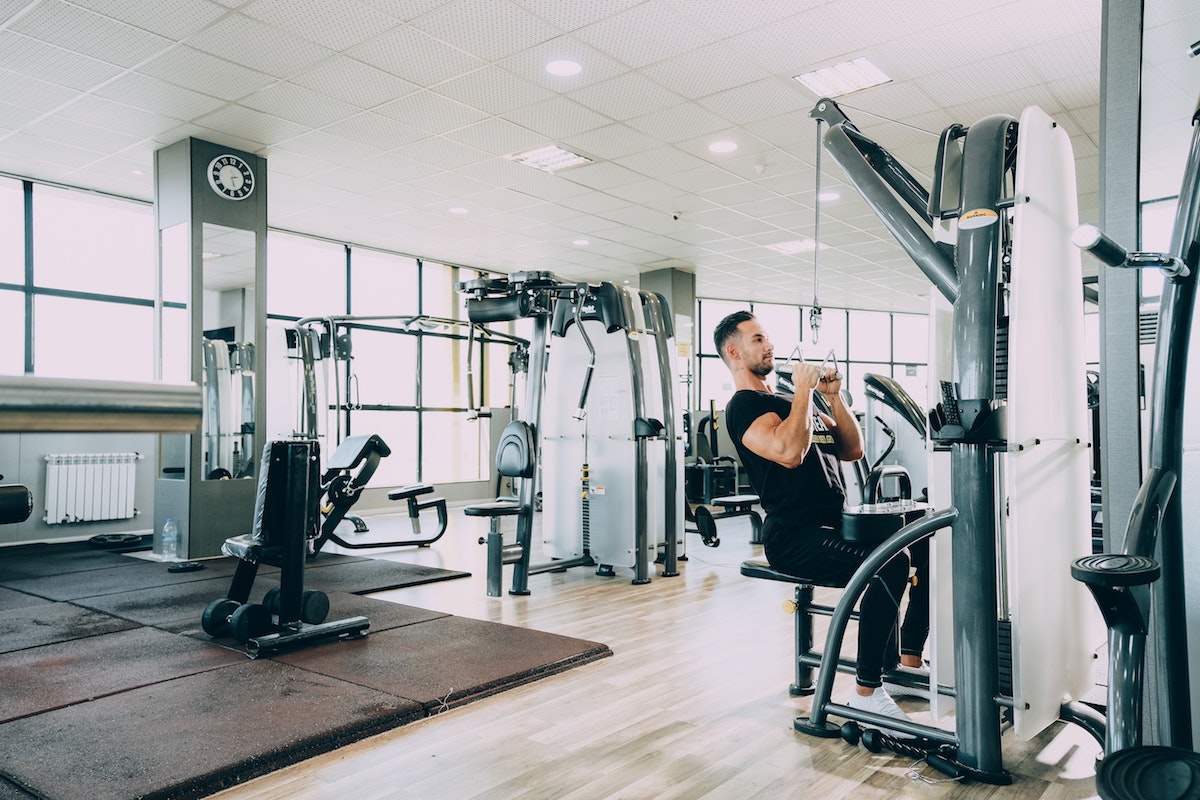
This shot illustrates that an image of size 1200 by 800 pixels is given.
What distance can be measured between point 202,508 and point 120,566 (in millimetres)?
614

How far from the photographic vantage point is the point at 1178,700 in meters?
1.31

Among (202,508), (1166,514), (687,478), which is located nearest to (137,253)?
(202,508)

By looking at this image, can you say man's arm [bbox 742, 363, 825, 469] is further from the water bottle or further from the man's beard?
the water bottle

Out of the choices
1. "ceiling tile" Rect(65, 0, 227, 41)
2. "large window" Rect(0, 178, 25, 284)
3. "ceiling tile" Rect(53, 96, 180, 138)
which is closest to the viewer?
"ceiling tile" Rect(65, 0, 227, 41)

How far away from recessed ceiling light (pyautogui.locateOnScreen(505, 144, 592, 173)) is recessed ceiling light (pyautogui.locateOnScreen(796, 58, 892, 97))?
1.92 meters

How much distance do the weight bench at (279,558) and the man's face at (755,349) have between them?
182 centimetres

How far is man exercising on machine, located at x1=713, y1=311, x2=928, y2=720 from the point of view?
250 centimetres

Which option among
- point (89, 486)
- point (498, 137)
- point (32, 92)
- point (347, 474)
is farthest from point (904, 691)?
point (89, 486)

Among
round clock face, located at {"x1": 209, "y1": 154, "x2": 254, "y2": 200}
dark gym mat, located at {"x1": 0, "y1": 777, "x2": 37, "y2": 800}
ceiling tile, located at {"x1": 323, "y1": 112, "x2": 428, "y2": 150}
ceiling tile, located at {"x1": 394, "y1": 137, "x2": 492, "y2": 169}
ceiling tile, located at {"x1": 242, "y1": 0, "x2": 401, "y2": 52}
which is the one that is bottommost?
dark gym mat, located at {"x1": 0, "y1": 777, "x2": 37, "y2": 800}

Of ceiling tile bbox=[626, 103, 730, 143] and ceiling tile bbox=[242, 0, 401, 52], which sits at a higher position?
ceiling tile bbox=[242, 0, 401, 52]

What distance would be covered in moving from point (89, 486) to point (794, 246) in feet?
23.7

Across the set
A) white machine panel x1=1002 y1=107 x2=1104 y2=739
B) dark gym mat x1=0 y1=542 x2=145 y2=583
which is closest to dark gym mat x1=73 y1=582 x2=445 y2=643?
dark gym mat x1=0 y1=542 x2=145 y2=583

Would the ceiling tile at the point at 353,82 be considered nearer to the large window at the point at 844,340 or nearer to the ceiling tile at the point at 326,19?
the ceiling tile at the point at 326,19

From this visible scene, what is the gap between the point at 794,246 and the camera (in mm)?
9180
